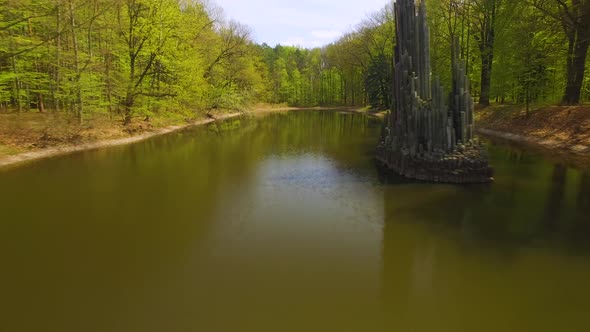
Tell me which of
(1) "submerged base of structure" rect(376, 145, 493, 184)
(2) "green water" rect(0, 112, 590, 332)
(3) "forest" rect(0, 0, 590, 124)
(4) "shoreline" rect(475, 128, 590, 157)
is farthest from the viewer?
(3) "forest" rect(0, 0, 590, 124)

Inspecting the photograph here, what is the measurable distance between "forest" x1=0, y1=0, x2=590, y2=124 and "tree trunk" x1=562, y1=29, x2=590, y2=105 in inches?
3.4

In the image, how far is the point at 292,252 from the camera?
10.3m

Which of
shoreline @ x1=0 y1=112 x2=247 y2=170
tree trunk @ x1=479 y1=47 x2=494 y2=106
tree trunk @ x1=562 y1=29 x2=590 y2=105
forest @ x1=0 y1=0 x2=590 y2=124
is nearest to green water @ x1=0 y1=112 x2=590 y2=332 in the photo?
shoreline @ x1=0 y1=112 x2=247 y2=170

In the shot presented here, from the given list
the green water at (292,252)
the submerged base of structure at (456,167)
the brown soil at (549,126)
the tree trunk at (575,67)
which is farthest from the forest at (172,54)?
the green water at (292,252)

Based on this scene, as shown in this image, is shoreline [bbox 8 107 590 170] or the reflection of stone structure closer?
the reflection of stone structure

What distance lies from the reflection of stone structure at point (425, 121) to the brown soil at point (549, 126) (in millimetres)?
11101

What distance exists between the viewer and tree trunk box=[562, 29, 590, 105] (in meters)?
29.1

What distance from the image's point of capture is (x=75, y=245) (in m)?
10.9

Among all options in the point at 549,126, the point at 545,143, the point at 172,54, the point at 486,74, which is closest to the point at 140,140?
the point at 172,54

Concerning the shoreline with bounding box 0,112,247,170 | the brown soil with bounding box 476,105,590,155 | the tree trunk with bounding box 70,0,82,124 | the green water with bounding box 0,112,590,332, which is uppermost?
the tree trunk with bounding box 70,0,82,124

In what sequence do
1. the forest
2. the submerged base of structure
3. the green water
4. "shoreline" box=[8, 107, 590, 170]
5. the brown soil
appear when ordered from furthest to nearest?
1. the forest
2. the brown soil
3. "shoreline" box=[8, 107, 590, 170]
4. the submerged base of structure
5. the green water

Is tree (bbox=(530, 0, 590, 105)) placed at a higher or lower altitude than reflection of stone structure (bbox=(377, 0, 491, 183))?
higher

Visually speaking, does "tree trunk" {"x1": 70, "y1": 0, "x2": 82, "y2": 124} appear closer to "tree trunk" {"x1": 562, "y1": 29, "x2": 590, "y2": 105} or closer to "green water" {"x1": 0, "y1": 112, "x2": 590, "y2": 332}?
"green water" {"x1": 0, "y1": 112, "x2": 590, "y2": 332}

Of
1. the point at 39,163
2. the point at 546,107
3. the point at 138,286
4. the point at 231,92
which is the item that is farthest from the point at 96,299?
the point at 231,92
